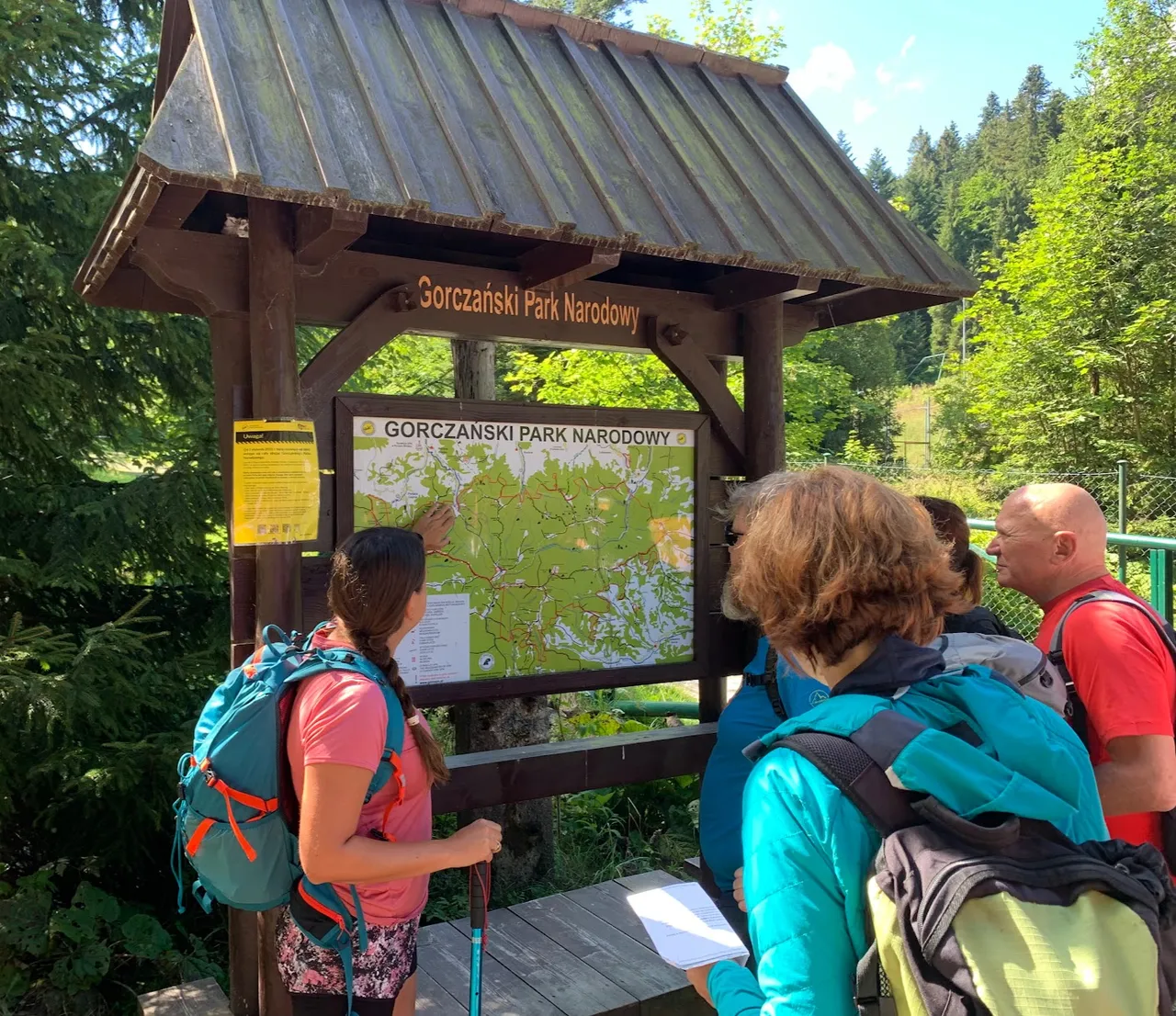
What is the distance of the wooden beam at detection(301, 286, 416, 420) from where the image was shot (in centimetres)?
294

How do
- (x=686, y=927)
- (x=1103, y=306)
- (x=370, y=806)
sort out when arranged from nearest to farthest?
1. (x=686, y=927)
2. (x=370, y=806)
3. (x=1103, y=306)

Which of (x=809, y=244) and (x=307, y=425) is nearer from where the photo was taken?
(x=307, y=425)

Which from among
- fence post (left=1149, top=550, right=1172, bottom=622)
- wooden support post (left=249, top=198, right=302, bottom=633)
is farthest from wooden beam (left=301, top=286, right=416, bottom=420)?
fence post (left=1149, top=550, right=1172, bottom=622)

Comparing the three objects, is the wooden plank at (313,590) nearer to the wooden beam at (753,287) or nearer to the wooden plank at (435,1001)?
the wooden plank at (435,1001)

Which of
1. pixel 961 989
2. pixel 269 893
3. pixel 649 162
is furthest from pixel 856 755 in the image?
pixel 649 162

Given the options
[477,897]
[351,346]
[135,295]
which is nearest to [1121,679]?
[477,897]

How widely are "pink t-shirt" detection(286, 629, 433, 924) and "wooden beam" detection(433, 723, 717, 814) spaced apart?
88 cm

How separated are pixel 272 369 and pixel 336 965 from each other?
66.8 inches

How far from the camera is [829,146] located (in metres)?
3.99

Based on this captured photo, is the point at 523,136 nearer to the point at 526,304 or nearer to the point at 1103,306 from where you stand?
the point at 526,304

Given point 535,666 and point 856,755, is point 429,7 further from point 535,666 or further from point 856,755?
point 856,755

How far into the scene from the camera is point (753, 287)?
11.8 ft

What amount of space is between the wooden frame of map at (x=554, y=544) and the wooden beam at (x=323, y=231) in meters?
0.48

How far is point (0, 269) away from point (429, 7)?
2.60 metres
